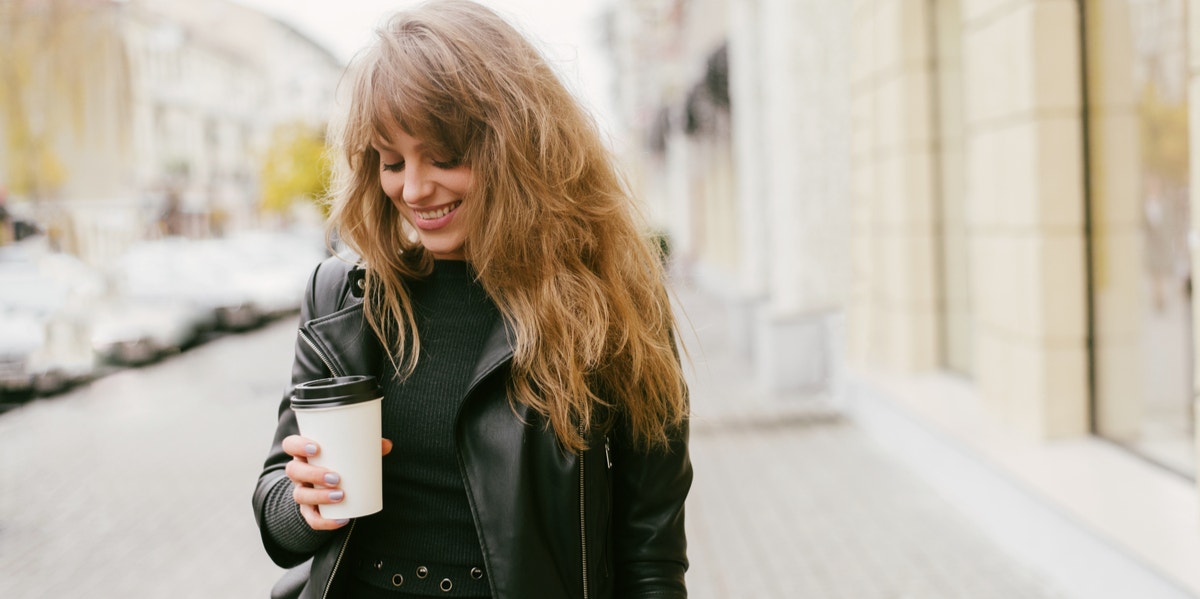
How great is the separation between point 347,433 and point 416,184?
1.38 ft

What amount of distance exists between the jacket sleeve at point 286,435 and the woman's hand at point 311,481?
0.10 m

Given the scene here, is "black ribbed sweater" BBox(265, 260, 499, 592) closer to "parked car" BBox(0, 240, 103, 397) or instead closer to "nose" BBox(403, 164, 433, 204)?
"nose" BBox(403, 164, 433, 204)

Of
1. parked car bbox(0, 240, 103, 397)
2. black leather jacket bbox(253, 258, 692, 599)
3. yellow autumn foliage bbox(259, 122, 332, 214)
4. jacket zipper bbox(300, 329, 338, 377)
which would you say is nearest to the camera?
black leather jacket bbox(253, 258, 692, 599)

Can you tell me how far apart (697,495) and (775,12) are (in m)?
5.50

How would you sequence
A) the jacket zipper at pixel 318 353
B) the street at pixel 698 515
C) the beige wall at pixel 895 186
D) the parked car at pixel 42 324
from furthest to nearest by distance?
the parked car at pixel 42 324 → the beige wall at pixel 895 186 → the street at pixel 698 515 → the jacket zipper at pixel 318 353

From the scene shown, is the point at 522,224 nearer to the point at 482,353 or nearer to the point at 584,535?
the point at 482,353

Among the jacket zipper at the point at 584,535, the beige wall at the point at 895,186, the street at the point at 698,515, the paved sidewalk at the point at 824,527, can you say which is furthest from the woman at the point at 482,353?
the beige wall at the point at 895,186

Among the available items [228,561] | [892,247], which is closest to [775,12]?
[892,247]

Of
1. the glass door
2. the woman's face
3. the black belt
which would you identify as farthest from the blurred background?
the black belt

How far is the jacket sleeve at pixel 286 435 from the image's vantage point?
1.70 metres

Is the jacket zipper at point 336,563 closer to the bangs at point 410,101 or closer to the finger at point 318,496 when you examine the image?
the finger at point 318,496

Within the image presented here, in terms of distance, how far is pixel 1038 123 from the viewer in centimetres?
517

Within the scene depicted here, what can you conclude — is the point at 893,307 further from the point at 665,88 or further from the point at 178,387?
the point at 665,88

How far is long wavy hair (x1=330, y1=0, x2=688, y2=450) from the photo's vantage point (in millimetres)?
1649
